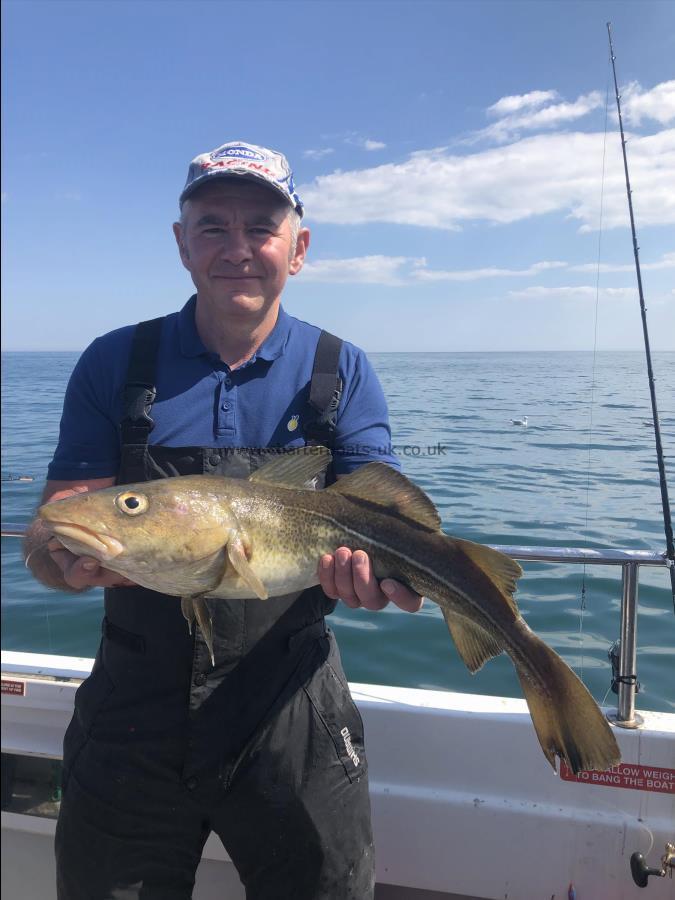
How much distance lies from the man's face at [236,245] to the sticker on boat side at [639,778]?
2.65 m

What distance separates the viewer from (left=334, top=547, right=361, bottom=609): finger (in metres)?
2.15

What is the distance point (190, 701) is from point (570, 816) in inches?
77.0

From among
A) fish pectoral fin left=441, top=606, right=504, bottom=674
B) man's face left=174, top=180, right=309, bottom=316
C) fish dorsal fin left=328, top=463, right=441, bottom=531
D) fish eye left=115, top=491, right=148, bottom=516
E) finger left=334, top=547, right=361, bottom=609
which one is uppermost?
man's face left=174, top=180, right=309, bottom=316

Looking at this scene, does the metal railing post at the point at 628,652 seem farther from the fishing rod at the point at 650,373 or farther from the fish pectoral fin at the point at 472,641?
the fish pectoral fin at the point at 472,641

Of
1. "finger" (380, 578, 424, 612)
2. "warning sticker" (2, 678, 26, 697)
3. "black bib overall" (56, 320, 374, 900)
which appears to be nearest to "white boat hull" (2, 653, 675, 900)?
"warning sticker" (2, 678, 26, 697)

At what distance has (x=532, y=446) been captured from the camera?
969 centimetres

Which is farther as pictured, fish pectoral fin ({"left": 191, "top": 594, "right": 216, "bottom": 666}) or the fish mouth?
fish pectoral fin ({"left": 191, "top": 594, "right": 216, "bottom": 666})

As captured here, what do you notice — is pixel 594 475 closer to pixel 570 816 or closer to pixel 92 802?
pixel 570 816

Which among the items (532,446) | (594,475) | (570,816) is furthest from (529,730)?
(532,446)

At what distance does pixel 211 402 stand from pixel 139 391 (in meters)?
0.27

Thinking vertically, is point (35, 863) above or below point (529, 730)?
below

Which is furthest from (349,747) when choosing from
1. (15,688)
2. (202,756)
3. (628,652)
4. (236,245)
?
(15,688)

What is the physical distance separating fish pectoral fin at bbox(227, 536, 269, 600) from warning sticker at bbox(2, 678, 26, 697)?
2.12 m

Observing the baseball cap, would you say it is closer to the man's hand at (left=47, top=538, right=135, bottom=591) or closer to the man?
the man
